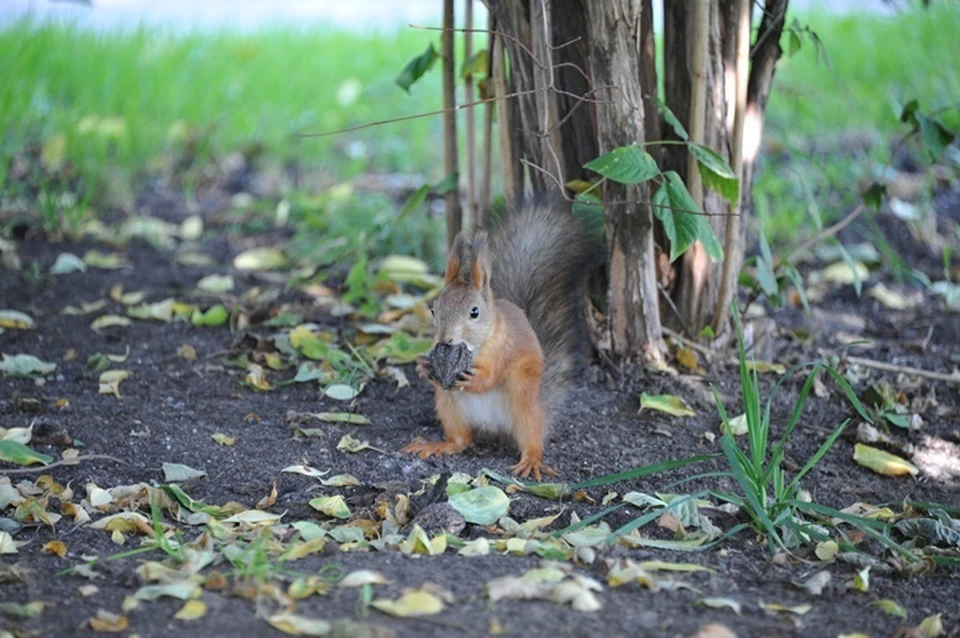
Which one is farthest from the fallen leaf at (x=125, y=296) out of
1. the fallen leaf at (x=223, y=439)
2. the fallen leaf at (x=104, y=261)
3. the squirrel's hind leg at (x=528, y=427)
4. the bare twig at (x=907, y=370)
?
the bare twig at (x=907, y=370)

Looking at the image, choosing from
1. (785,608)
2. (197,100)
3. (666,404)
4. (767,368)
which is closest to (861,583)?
(785,608)

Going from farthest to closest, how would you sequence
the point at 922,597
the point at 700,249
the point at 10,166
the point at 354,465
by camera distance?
the point at 10,166, the point at 700,249, the point at 354,465, the point at 922,597

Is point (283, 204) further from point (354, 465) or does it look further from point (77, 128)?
point (354, 465)

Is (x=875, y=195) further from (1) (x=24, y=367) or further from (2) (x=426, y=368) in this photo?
(1) (x=24, y=367)

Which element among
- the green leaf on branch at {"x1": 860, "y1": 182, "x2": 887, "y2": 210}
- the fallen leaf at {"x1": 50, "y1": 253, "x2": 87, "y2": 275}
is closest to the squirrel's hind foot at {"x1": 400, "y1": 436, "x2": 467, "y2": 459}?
the green leaf on branch at {"x1": 860, "y1": 182, "x2": 887, "y2": 210}

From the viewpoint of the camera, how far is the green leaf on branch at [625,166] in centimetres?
268

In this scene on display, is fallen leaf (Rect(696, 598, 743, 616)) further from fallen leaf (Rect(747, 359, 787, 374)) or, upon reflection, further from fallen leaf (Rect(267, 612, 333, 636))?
fallen leaf (Rect(747, 359, 787, 374))

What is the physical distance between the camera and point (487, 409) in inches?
116

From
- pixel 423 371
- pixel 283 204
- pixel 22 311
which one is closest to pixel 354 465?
pixel 423 371

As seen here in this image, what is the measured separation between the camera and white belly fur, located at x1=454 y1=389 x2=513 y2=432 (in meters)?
2.92

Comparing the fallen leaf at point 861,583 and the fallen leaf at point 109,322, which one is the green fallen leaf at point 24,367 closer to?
the fallen leaf at point 109,322

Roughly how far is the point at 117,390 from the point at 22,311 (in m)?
0.83

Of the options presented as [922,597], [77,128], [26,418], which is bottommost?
[922,597]

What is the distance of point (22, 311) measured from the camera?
151 inches
